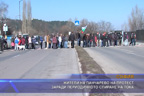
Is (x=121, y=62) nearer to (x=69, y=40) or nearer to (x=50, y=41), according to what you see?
(x=69, y=40)

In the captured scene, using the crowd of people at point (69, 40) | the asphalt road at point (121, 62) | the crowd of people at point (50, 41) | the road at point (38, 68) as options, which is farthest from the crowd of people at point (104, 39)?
the road at point (38, 68)

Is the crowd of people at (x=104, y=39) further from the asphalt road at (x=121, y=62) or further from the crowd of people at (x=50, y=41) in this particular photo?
the asphalt road at (x=121, y=62)

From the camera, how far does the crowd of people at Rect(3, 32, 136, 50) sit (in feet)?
91.7

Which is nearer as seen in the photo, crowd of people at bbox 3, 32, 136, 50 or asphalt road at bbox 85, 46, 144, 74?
asphalt road at bbox 85, 46, 144, 74

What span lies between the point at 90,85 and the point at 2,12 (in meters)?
48.4

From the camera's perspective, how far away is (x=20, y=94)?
696 cm

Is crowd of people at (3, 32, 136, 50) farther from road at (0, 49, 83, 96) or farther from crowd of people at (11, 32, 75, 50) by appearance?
road at (0, 49, 83, 96)

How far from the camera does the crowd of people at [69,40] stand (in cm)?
2795

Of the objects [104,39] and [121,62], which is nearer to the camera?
[121,62]

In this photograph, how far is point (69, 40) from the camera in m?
28.4

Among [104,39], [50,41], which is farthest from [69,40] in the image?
[104,39]

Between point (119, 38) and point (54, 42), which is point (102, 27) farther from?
point (54, 42)

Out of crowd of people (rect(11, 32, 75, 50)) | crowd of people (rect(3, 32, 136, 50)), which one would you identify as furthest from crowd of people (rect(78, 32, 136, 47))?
crowd of people (rect(11, 32, 75, 50))

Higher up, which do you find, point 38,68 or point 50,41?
point 50,41
